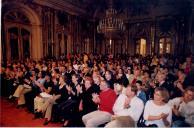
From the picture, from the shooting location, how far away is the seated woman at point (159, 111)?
9.42 ft

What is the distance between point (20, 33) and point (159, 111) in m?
6.65

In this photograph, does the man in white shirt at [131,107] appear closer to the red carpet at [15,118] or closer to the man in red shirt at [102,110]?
the man in red shirt at [102,110]

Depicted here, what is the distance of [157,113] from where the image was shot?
9.59 ft

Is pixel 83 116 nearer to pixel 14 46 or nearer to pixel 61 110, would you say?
pixel 61 110

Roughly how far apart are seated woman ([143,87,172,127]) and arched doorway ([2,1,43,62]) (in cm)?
551

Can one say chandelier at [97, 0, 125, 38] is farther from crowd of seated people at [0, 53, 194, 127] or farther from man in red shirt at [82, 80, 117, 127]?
man in red shirt at [82, 80, 117, 127]

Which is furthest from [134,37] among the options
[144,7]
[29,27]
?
[29,27]

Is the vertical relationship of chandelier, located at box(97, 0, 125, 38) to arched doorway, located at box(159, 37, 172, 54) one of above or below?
above

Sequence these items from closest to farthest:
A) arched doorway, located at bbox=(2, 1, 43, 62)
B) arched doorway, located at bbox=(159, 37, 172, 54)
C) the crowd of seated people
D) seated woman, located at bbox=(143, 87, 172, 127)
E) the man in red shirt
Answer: seated woman, located at bbox=(143, 87, 172, 127) → the crowd of seated people → the man in red shirt → arched doorway, located at bbox=(2, 1, 43, 62) → arched doorway, located at bbox=(159, 37, 172, 54)

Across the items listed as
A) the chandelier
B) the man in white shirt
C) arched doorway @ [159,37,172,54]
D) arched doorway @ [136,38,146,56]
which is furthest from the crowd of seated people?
arched doorway @ [136,38,146,56]

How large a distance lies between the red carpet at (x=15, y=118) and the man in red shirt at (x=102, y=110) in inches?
42.3

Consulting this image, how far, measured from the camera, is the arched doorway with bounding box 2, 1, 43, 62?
725cm

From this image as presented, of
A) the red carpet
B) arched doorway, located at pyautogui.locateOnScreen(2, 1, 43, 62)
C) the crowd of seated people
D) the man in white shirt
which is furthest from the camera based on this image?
arched doorway, located at pyautogui.locateOnScreen(2, 1, 43, 62)

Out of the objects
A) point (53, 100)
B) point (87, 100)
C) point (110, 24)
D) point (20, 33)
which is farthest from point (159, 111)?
point (20, 33)
